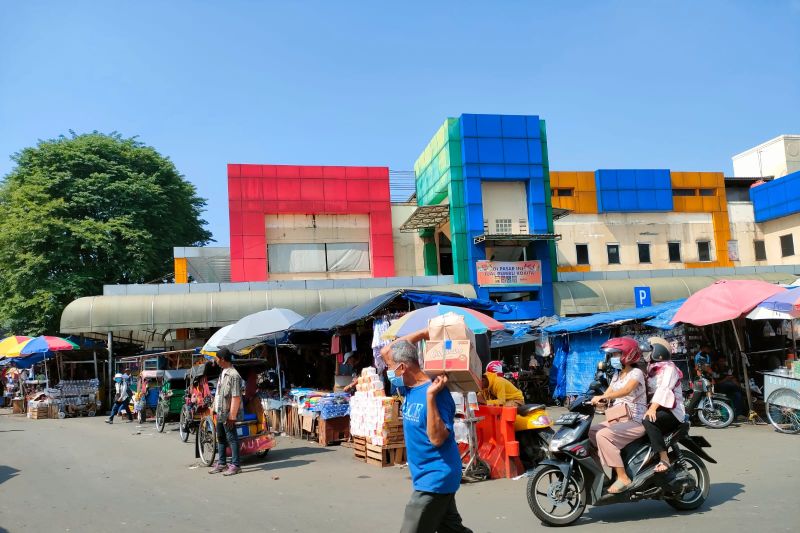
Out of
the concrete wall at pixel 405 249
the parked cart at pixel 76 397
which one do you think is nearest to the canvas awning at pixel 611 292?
the concrete wall at pixel 405 249

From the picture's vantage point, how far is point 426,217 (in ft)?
99.3

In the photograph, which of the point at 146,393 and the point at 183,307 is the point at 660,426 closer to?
the point at 146,393

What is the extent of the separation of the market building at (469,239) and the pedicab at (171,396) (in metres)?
7.48

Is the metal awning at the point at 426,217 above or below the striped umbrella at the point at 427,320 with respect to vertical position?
above

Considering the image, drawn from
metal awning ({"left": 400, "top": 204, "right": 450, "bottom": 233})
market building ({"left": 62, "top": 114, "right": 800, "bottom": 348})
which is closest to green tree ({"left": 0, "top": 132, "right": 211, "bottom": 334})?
market building ({"left": 62, "top": 114, "right": 800, "bottom": 348})

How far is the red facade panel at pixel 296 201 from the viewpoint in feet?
98.1

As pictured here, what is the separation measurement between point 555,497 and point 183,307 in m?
22.0

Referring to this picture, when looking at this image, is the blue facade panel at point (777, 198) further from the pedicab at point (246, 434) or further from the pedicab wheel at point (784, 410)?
the pedicab at point (246, 434)

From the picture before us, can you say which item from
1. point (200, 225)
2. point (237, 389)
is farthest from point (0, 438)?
point (200, 225)

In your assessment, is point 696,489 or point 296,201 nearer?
point 696,489

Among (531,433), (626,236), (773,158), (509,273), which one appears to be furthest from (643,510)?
(773,158)

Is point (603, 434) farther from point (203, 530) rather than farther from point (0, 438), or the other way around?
point (0, 438)

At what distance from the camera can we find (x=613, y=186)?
3431 centimetres

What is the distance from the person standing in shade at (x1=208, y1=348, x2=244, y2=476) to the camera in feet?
31.7
